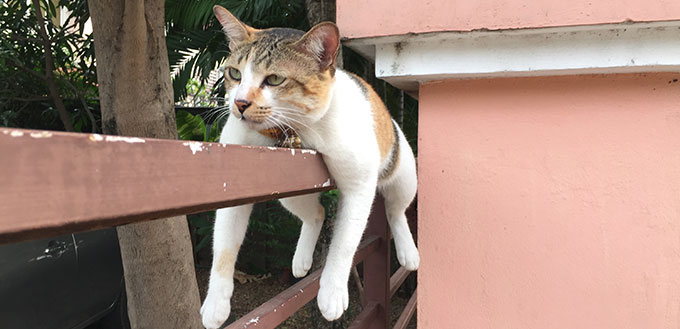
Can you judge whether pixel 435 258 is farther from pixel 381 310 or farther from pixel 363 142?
pixel 381 310

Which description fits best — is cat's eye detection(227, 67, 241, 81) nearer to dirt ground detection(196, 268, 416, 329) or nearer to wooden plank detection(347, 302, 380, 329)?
wooden plank detection(347, 302, 380, 329)

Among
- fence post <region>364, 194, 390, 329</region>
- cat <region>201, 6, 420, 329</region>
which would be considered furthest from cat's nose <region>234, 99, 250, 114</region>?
fence post <region>364, 194, 390, 329</region>

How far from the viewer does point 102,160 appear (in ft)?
1.06

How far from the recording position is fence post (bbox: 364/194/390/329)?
1724mm

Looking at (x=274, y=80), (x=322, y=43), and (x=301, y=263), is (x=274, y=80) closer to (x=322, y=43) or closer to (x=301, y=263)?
(x=322, y=43)

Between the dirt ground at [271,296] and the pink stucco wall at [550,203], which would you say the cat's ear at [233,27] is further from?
the dirt ground at [271,296]

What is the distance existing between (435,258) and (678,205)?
59 cm

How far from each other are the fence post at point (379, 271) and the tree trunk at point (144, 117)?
0.75 meters

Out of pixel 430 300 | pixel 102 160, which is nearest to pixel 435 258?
pixel 430 300

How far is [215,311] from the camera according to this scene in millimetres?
941

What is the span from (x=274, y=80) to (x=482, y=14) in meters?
0.52

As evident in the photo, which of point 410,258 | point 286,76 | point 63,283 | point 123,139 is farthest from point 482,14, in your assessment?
point 63,283

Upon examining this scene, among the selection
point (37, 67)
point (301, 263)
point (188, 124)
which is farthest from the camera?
point (188, 124)

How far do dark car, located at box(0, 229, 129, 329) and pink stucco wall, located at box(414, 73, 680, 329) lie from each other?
1.75 meters
